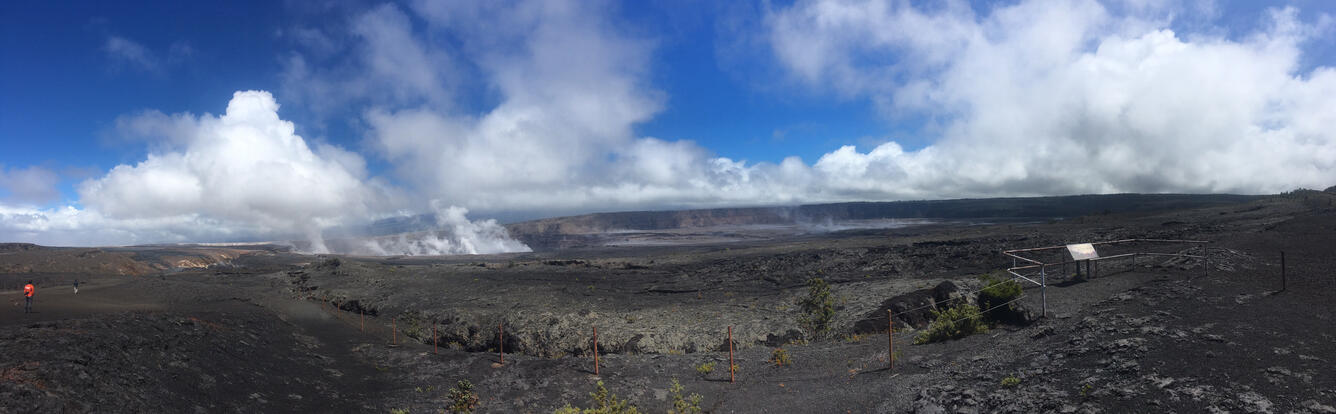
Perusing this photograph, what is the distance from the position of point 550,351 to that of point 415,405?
6243mm

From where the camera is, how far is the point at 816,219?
6786 inches

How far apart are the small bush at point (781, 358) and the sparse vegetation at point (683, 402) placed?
9.17 ft

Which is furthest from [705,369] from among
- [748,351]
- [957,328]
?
[957,328]

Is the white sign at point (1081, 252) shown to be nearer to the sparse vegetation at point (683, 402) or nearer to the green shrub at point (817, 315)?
the green shrub at point (817, 315)

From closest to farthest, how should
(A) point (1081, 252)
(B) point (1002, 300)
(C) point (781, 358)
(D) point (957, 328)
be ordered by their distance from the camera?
(D) point (957, 328)
(C) point (781, 358)
(B) point (1002, 300)
(A) point (1081, 252)

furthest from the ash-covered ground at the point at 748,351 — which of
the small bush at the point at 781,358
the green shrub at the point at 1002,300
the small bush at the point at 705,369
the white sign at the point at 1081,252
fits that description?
the white sign at the point at 1081,252

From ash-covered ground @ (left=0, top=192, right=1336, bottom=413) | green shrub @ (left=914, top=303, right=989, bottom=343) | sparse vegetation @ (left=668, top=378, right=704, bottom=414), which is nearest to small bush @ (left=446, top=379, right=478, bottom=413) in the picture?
ash-covered ground @ (left=0, top=192, right=1336, bottom=413)

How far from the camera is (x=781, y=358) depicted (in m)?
13.1

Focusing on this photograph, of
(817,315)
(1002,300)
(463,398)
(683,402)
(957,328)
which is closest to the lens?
(683,402)

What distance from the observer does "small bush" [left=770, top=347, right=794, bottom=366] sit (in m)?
13.0

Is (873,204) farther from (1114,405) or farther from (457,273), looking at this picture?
(1114,405)

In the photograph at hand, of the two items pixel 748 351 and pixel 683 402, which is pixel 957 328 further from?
pixel 683 402

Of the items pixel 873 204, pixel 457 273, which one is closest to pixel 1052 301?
pixel 457 273

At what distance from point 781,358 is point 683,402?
444 centimetres
